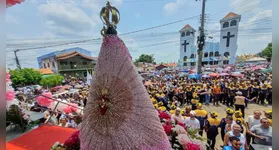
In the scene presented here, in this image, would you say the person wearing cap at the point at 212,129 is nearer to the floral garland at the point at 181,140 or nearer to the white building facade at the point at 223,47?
the floral garland at the point at 181,140

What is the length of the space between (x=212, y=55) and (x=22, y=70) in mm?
45818

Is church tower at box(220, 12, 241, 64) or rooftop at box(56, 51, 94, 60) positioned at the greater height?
church tower at box(220, 12, 241, 64)

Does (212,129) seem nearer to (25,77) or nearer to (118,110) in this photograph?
(118,110)

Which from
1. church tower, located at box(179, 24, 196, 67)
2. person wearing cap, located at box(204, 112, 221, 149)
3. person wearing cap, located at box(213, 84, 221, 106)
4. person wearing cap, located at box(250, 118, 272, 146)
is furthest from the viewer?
church tower, located at box(179, 24, 196, 67)

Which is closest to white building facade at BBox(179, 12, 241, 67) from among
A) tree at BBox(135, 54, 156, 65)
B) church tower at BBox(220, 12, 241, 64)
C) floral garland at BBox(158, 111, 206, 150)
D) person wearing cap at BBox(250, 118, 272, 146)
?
church tower at BBox(220, 12, 241, 64)

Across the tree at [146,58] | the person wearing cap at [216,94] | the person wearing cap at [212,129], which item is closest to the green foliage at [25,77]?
the person wearing cap at [216,94]

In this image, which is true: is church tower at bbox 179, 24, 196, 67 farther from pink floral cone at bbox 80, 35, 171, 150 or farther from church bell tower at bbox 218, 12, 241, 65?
pink floral cone at bbox 80, 35, 171, 150

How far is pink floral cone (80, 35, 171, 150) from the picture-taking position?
0.98 m

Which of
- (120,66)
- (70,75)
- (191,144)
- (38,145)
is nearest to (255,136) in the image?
(191,144)

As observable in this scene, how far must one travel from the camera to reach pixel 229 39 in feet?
132

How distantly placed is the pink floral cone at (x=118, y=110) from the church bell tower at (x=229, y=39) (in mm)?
45712

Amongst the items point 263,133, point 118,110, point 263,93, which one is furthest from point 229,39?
point 118,110

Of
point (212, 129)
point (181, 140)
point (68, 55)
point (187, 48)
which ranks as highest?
point (187, 48)

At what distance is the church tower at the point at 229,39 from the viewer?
3966 cm
